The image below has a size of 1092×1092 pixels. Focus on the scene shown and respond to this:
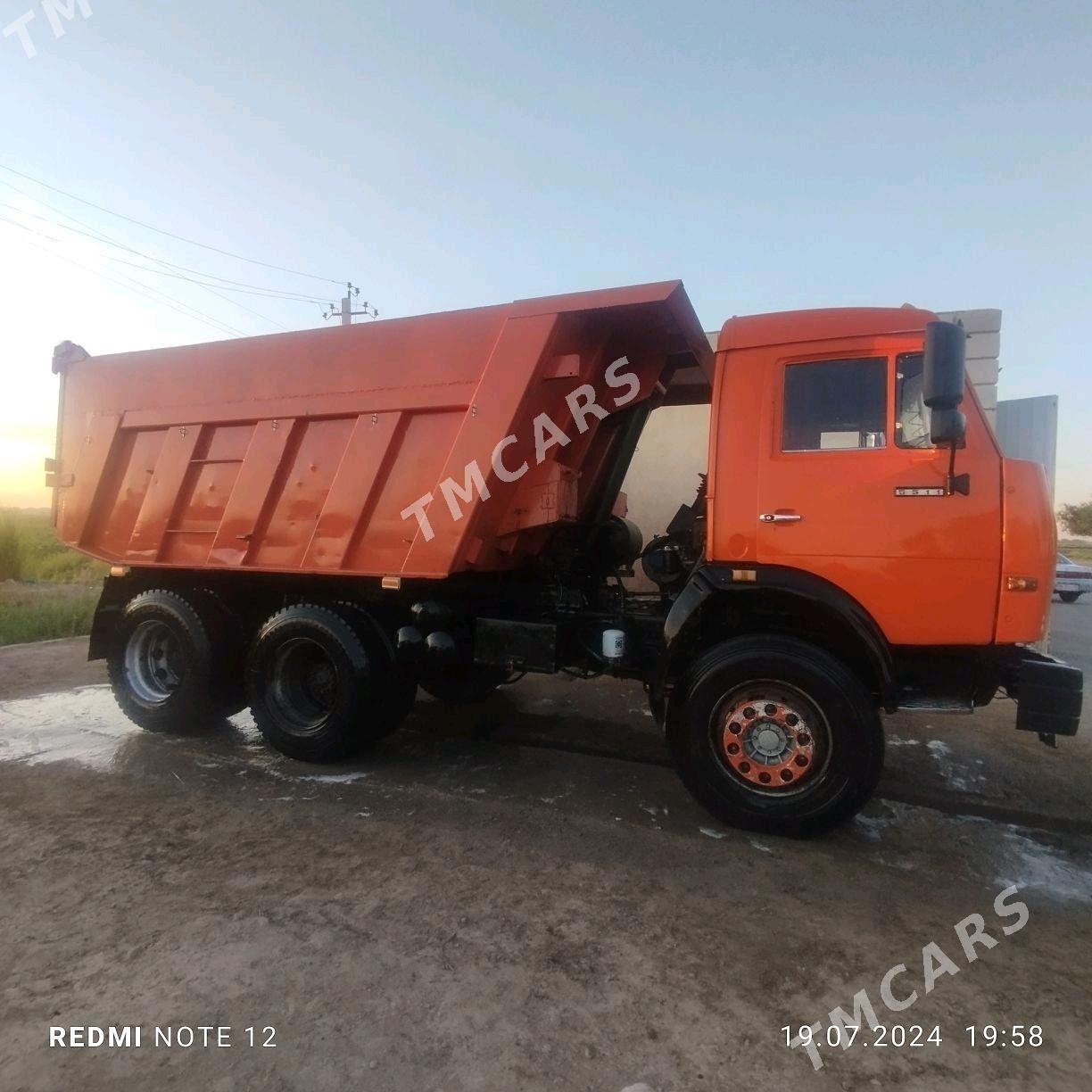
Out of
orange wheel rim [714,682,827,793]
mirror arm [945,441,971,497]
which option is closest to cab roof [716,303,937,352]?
mirror arm [945,441,971,497]

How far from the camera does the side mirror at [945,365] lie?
3.19 m

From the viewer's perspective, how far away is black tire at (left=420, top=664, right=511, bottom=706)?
5363mm

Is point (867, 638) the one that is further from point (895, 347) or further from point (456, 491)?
point (456, 491)

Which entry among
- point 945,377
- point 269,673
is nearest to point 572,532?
point 269,673

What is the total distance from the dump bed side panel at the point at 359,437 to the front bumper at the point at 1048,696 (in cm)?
277

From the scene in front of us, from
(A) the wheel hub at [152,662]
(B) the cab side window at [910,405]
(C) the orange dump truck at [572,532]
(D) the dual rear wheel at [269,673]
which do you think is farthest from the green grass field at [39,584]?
(B) the cab side window at [910,405]

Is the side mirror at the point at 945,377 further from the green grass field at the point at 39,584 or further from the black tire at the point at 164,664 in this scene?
the green grass field at the point at 39,584

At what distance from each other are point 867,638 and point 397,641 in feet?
9.69

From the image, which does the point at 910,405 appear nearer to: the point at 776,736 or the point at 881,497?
the point at 881,497

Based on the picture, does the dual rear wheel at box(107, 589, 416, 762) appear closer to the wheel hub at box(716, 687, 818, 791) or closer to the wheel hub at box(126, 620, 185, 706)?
the wheel hub at box(126, 620, 185, 706)

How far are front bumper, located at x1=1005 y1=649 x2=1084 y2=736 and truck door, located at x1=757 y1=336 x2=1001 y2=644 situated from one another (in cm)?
33

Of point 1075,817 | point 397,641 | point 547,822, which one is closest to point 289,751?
point 397,641

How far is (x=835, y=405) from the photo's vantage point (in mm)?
3803

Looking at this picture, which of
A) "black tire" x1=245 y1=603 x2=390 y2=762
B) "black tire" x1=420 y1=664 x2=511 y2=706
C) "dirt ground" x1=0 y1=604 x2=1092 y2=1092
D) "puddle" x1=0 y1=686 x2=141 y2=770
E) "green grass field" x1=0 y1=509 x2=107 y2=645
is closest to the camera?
"dirt ground" x1=0 y1=604 x2=1092 y2=1092
